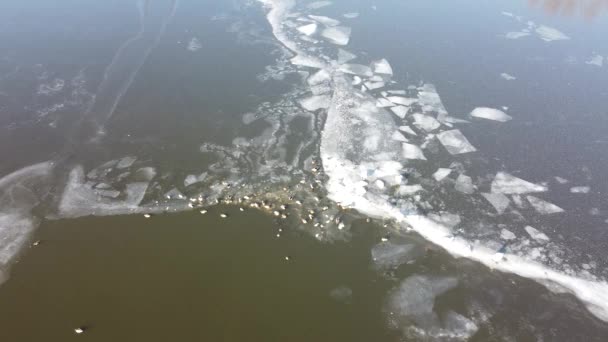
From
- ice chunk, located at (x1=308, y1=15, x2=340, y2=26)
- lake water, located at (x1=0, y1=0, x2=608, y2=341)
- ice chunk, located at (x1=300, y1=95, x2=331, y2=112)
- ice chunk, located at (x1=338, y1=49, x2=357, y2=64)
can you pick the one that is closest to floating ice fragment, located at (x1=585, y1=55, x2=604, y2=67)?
lake water, located at (x1=0, y1=0, x2=608, y2=341)

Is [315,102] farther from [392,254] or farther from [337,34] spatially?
[392,254]

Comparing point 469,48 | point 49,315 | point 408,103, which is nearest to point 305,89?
point 408,103

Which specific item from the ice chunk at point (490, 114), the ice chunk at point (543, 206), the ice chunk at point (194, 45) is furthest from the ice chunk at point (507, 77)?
the ice chunk at point (194, 45)

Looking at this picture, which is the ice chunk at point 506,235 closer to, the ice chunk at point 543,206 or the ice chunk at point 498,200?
the ice chunk at point 498,200

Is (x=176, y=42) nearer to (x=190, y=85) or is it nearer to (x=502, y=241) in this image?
(x=190, y=85)

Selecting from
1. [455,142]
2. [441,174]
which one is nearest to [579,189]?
[455,142]

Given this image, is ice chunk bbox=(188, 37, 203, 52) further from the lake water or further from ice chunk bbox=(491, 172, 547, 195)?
ice chunk bbox=(491, 172, 547, 195)

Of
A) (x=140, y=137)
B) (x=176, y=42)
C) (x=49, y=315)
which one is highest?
(x=176, y=42)
